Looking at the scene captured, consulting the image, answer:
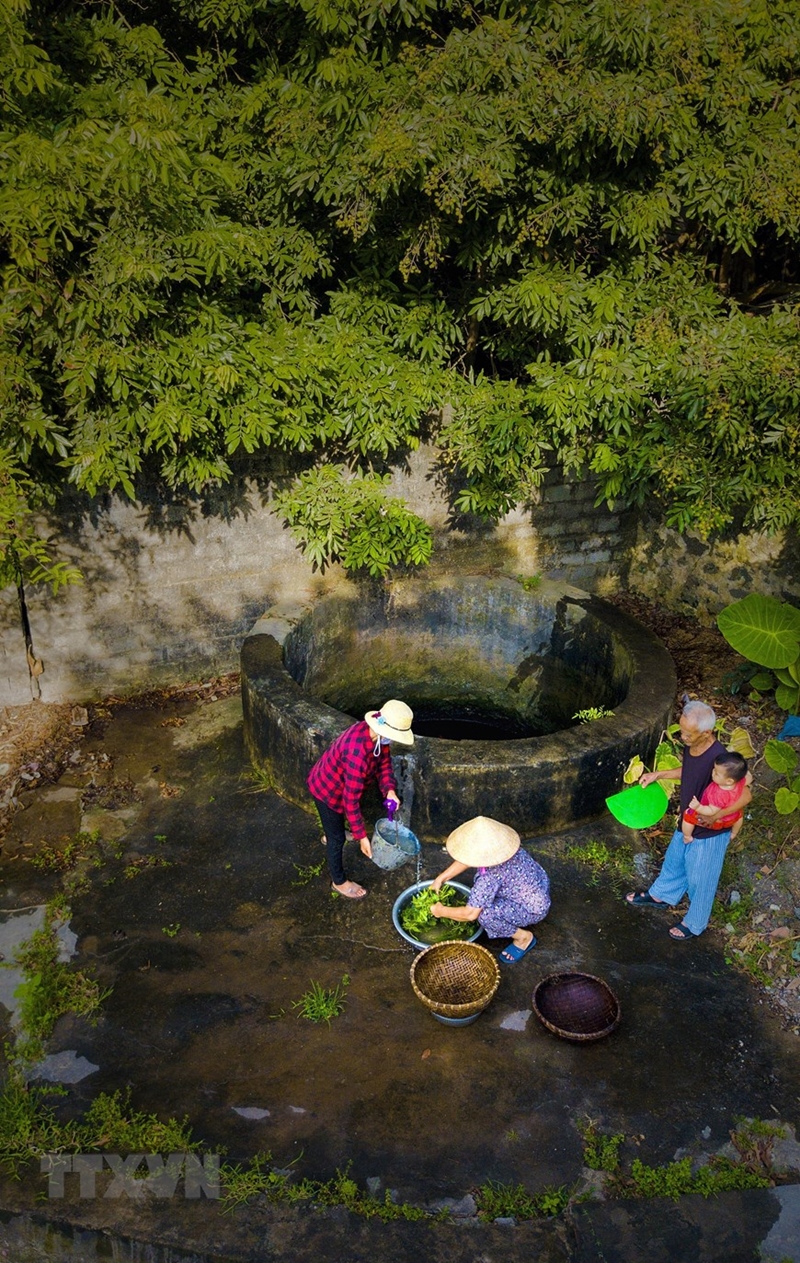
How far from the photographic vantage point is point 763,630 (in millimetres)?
6762

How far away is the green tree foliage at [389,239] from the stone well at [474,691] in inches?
33.5

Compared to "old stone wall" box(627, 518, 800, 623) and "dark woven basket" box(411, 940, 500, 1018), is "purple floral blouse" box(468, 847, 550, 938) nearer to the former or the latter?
"dark woven basket" box(411, 940, 500, 1018)

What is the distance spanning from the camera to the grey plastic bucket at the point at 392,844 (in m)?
5.49

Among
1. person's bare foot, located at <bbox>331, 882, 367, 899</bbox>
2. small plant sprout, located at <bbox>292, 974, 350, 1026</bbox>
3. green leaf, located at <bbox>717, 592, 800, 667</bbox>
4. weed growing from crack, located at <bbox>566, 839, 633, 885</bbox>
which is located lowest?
weed growing from crack, located at <bbox>566, 839, 633, 885</bbox>

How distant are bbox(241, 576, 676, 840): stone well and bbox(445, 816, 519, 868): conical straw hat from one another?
82cm

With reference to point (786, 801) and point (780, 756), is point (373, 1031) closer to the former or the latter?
point (786, 801)

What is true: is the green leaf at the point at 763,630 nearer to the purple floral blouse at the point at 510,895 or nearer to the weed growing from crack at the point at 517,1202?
the purple floral blouse at the point at 510,895

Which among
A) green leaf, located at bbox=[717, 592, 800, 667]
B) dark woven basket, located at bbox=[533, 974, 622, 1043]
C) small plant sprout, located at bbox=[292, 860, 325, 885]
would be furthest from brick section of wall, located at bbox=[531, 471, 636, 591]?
dark woven basket, located at bbox=[533, 974, 622, 1043]

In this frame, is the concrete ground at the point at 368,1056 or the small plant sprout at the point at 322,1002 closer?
the concrete ground at the point at 368,1056

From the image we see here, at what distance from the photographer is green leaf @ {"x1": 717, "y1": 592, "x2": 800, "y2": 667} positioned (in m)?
6.66

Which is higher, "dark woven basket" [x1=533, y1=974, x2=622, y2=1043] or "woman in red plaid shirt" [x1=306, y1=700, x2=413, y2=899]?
"woman in red plaid shirt" [x1=306, y1=700, x2=413, y2=899]

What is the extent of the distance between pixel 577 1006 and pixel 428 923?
3.23 ft

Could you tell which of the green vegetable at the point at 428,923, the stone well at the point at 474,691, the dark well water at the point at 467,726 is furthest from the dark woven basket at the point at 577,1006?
the dark well water at the point at 467,726

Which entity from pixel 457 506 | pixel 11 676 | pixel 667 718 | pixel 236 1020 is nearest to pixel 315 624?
pixel 457 506
